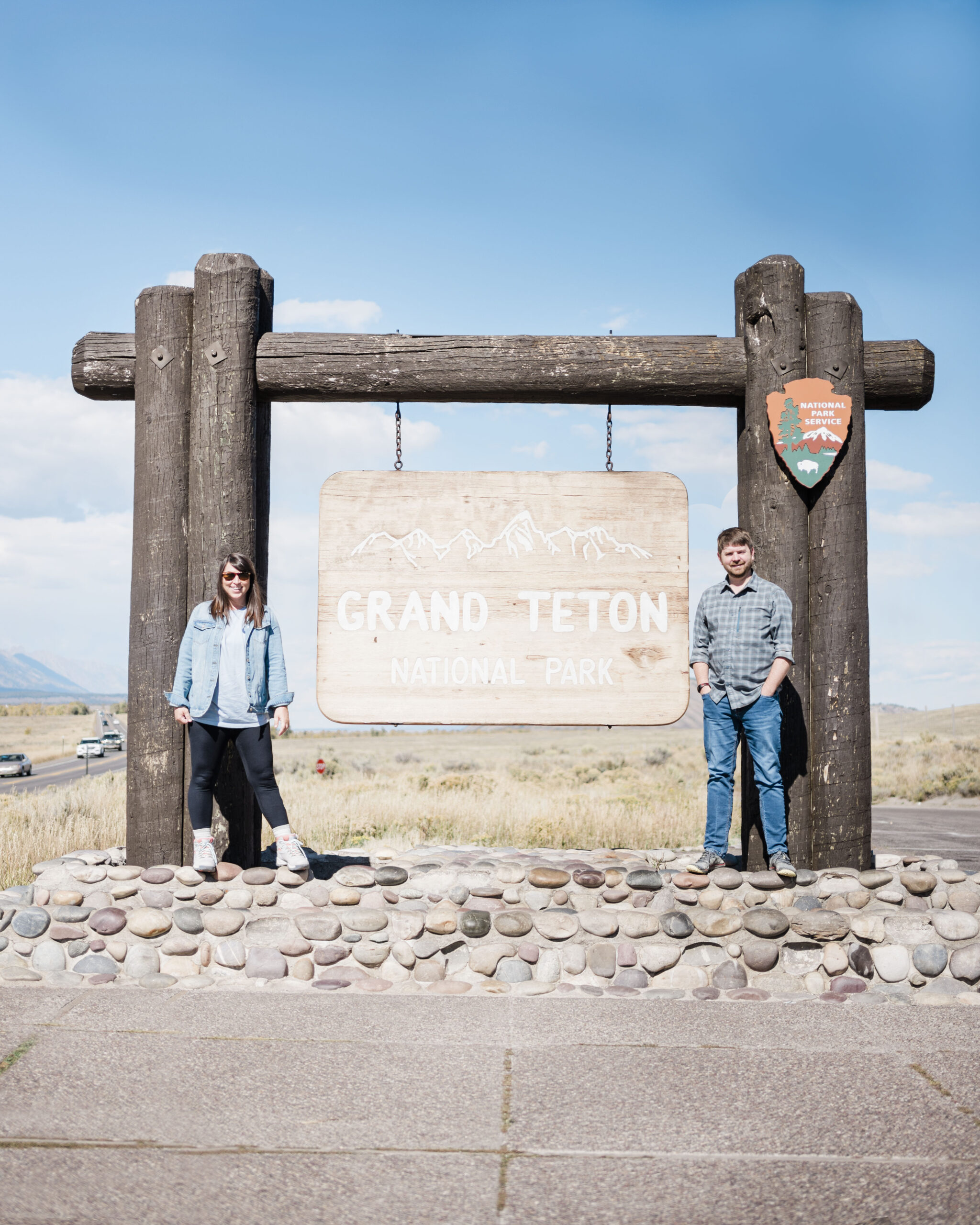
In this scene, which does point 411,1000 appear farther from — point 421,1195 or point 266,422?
point 266,422

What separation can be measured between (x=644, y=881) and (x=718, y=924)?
0.45 m

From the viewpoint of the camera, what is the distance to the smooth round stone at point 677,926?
207 inches

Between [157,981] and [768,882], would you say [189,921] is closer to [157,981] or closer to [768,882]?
[157,981]

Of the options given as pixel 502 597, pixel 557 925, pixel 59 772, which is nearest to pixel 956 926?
pixel 557 925

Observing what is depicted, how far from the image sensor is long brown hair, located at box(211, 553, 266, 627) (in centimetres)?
568

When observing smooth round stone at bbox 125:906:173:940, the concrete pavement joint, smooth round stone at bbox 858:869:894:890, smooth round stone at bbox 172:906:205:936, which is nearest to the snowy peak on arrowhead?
smooth round stone at bbox 858:869:894:890

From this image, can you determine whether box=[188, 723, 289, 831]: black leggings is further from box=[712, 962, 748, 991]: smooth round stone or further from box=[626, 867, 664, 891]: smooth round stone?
box=[712, 962, 748, 991]: smooth round stone

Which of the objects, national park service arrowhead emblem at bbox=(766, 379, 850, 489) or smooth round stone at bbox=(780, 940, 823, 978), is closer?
smooth round stone at bbox=(780, 940, 823, 978)

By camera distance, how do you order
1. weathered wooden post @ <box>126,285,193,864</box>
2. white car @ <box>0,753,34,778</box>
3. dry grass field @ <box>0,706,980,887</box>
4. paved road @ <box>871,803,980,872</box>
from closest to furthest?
weathered wooden post @ <box>126,285,193,864</box>
dry grass field @ <box>0,706,980,887</box>
paved road @ <box>871,803,980,872</box>
white car @ <box>0,753,34,778</box>

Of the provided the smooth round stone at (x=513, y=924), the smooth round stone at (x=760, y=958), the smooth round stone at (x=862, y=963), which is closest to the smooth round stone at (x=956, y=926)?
the smooth round stone at (x=862, y=963)

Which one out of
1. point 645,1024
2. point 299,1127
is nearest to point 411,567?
point 645,1024

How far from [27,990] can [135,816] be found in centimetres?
131

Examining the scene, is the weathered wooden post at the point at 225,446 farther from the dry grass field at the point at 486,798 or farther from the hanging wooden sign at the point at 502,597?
the dry grass field at the point at 486,798

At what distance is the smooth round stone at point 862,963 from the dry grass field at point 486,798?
512 cm
